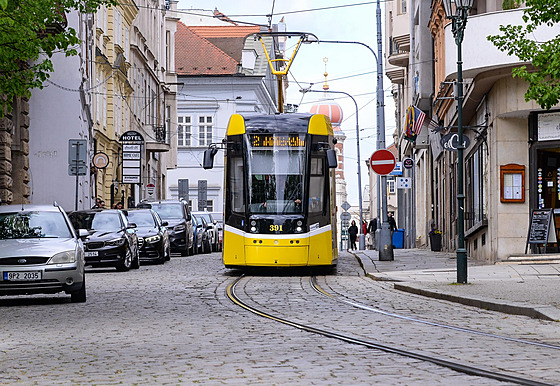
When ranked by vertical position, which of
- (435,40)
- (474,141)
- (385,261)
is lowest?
(385,261)

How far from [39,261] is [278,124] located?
849 centimetres

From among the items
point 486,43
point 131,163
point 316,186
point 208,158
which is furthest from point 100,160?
point 486,43

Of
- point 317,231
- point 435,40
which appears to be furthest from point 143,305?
point 435,40

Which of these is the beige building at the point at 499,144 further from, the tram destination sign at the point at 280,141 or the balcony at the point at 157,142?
the balcony at the point at 157,142

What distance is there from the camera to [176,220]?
3819 centimetres

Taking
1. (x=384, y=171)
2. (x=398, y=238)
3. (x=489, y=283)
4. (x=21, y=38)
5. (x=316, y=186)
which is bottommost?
(x=398, y=238)

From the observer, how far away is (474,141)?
3316 cm

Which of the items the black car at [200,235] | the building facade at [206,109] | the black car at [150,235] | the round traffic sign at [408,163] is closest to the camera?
the black car at [150,235]

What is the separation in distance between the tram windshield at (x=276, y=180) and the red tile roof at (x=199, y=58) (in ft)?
192

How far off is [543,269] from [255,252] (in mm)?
5943

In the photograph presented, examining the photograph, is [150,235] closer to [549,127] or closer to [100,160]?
[100,160]

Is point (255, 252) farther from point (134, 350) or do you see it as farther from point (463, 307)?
point (134, 350)

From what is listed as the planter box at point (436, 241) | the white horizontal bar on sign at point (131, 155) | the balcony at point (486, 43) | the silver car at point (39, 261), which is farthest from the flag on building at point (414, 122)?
the silver car at point (39, 261)

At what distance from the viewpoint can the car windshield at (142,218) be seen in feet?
107
